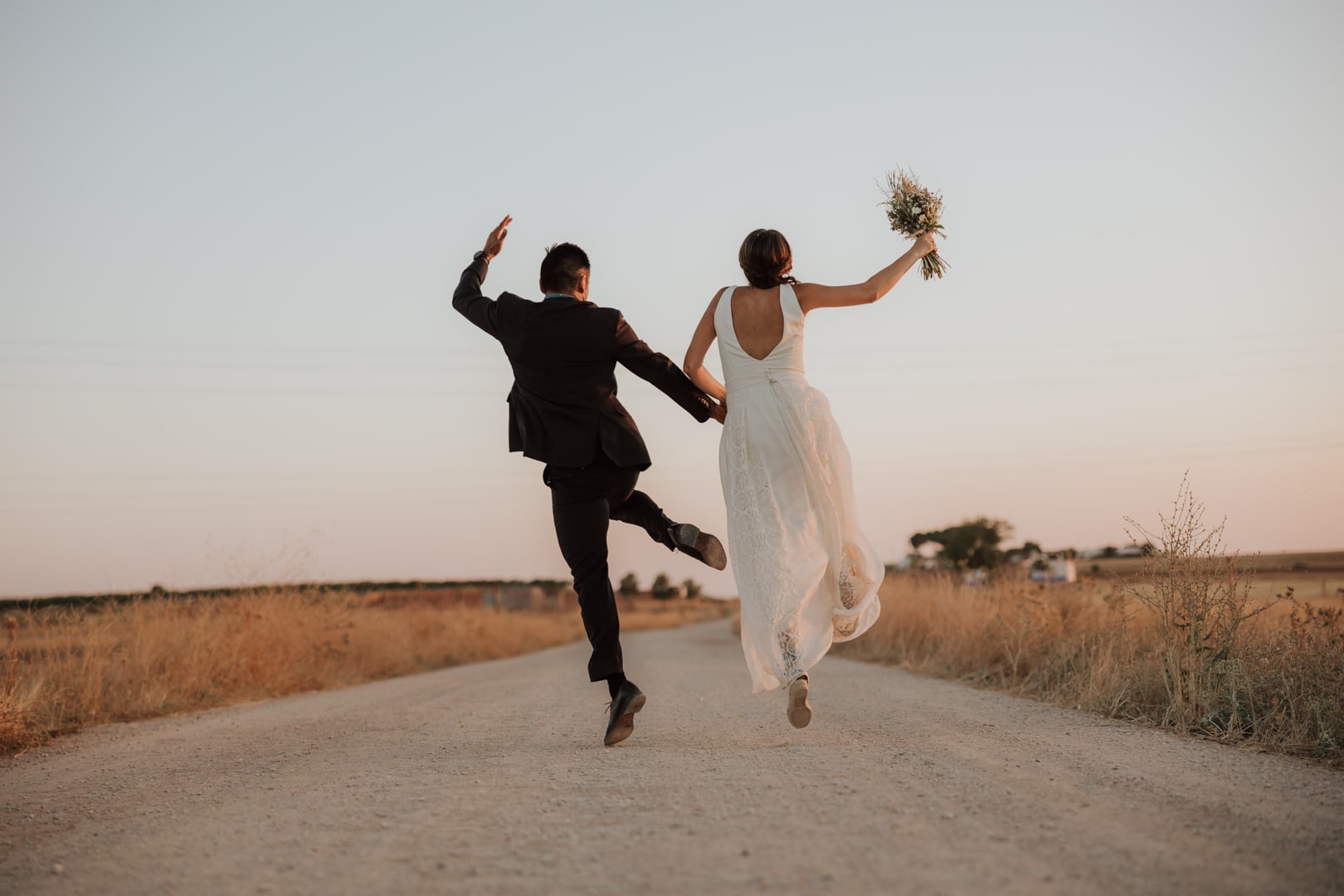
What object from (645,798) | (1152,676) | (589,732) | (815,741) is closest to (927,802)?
(645,798)

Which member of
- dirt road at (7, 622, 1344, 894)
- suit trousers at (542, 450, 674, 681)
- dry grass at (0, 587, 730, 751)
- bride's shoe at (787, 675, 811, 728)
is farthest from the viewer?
dry grass at (0, 587, 730, 751)

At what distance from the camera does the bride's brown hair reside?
5.61 meters

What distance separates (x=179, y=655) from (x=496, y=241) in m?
7.08

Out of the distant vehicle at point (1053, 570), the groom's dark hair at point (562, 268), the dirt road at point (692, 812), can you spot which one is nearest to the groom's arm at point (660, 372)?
the groom's dark hair at point (562, 268)

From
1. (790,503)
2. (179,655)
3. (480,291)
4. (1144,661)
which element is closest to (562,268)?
(480,291)

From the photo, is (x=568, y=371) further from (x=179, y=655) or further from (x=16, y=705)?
(x=179, y=655)

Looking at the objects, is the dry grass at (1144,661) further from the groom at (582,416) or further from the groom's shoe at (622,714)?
the groom's shoe at (622,714)

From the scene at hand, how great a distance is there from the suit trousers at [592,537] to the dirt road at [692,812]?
535mm

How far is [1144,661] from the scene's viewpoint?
255 inches

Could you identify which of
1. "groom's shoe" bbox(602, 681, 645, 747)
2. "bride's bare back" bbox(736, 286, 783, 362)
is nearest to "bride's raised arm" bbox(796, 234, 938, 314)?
"bride's bare back" bbox(736, 286, 783, 362)

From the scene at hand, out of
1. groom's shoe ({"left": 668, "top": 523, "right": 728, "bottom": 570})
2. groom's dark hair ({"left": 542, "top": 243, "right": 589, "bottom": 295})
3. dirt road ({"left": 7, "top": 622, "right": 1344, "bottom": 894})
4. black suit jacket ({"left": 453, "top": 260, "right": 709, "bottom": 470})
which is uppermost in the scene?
groom's dark hair ({"left": 542, "top": 243, "right": 589, "bottom": 295})

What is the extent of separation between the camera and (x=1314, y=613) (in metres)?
6.43

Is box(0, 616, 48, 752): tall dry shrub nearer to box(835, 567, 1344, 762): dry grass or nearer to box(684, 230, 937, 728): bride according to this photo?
box(684, 230, 937, 728): bride

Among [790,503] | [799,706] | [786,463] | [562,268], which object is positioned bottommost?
[799,706]
